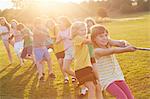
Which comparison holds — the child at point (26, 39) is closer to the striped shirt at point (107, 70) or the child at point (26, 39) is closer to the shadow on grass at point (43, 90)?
the shadow on grass at point (43, 90)

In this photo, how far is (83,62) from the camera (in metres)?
6.63

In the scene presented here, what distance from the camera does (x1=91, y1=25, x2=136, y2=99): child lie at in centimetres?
536

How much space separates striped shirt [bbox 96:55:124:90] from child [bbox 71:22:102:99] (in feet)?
3.34

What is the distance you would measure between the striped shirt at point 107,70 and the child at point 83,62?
102cm

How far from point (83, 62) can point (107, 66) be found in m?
1.17

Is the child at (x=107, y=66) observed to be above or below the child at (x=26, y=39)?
above

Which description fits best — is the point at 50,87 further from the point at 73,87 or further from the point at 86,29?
the point at 86,29

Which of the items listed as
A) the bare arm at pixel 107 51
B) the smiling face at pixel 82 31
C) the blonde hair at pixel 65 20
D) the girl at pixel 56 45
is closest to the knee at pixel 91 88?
the smiling face at pixel 82 31

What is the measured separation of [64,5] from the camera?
158 feet

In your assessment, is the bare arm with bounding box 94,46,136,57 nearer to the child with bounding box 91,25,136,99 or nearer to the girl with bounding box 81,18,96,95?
the child with bounding box 91,25,136,99

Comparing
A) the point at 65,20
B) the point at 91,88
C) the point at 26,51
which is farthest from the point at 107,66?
the point at 26,51

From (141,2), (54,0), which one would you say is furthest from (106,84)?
(141,2)

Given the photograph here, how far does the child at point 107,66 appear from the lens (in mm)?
5355

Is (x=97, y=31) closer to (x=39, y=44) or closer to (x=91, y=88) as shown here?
(x=91, y=88)
